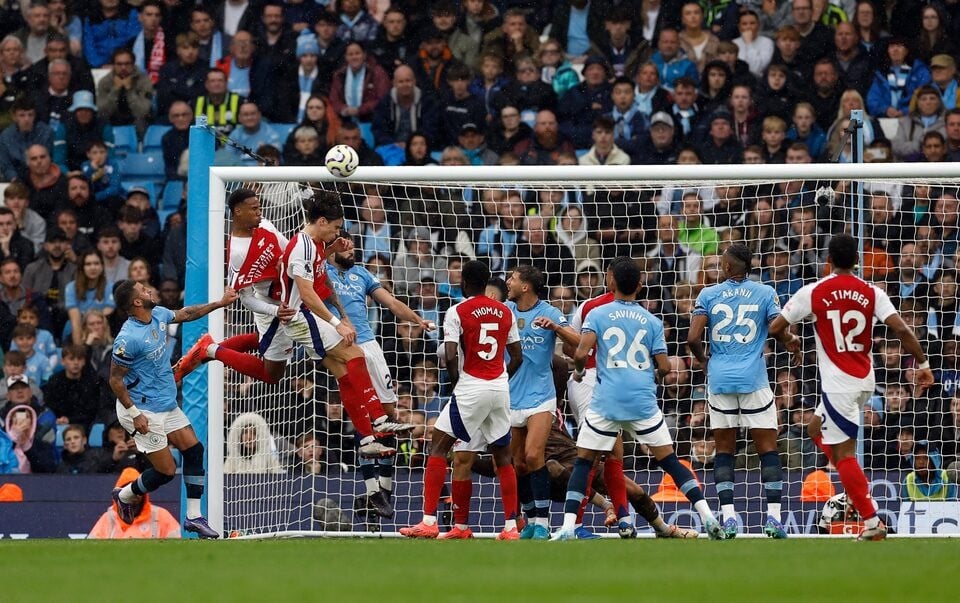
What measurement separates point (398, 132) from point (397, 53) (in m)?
1.20

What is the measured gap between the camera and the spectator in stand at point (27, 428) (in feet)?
49.8

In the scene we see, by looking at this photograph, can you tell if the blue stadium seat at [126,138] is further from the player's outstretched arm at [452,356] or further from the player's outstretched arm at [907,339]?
the player's outstretched arm at [907,339]

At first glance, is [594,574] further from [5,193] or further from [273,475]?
[5,193]

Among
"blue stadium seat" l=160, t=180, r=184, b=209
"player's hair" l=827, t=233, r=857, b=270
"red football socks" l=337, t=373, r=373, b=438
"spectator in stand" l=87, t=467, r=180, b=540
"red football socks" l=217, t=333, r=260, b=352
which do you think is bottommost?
"spectator in stand" l=87, t=467, r=180, b=540

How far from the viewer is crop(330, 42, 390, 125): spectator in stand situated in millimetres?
17438

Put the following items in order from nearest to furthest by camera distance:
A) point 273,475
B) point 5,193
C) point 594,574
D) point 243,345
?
point 594,574
point 243,345
point 273,475
point 5,193

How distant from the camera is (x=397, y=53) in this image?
1781 centimetres

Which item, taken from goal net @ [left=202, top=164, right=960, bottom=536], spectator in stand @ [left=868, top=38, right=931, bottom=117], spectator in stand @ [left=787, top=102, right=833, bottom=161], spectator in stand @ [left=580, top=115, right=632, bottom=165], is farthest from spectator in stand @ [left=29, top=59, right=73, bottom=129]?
spectator in stand @ [left=868, top=38, right=931, bottom=117]

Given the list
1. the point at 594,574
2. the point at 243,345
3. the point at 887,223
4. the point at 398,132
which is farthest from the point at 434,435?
the point at 398,132

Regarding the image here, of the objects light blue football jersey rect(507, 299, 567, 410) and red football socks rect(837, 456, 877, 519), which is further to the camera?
light blue football jersey rect(507, 299, 567, 410)

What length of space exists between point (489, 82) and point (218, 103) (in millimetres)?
3263

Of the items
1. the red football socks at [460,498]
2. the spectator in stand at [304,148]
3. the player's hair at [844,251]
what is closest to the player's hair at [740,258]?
the player's hair at [844,251]

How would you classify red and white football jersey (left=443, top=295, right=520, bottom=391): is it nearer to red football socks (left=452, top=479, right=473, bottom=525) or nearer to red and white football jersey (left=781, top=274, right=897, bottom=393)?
red football socks (left=452, top=479, right=473, bottom=525)

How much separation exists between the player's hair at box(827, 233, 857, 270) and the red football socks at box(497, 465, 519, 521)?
10.0ft
